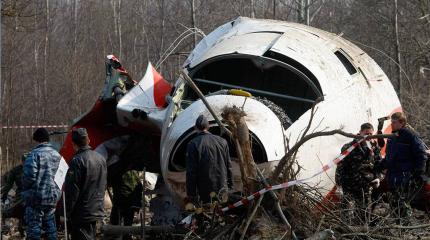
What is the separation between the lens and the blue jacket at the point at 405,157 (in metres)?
8.20

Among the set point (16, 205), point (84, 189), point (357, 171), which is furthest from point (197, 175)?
point (16, 205)

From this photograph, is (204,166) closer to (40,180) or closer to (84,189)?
(84,189)

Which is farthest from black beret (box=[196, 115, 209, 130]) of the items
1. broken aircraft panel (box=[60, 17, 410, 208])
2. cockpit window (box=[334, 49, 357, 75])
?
cockpit window (box=[334, 49, 357, 75])

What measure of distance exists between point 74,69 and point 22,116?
9.00 feet

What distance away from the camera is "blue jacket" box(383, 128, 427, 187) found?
8.20 meters

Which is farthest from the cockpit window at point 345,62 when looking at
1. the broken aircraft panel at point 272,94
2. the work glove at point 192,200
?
→ the work glove at point 192,200

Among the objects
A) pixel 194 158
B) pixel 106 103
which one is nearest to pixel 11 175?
pixel 106 103

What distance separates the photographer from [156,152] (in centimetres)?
1027

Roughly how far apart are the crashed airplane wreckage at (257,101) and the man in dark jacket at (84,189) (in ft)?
2.36

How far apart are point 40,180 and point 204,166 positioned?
2031mm

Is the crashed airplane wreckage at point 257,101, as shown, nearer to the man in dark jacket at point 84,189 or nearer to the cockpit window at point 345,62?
the cockpit window at point 345,62

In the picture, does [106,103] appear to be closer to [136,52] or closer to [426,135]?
[426,135]

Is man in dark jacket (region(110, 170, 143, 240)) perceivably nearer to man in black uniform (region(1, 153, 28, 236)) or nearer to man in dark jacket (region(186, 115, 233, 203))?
man in black uniform (region(1, 153, 28, 236))

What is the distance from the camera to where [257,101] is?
25.3 ft
